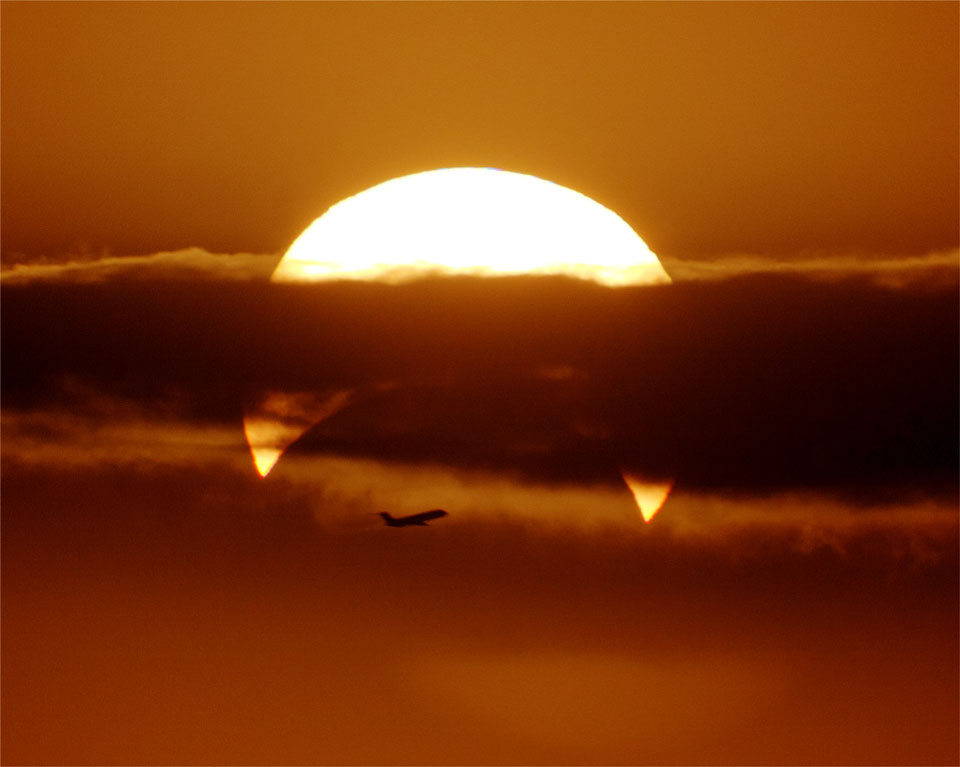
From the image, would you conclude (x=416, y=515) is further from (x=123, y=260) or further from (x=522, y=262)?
(x=123, y=260)

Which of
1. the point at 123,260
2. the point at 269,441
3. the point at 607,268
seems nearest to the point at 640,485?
the point at 607,268

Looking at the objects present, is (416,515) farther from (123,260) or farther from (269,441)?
(123,260)

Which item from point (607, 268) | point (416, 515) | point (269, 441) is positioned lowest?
point (416, 515)

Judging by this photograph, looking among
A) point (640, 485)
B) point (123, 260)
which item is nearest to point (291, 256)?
point (123, 260)

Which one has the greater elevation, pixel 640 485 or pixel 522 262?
pixel 522 262

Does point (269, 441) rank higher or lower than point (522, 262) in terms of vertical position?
lower

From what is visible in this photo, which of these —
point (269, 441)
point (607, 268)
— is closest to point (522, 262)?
point (607, 268)
